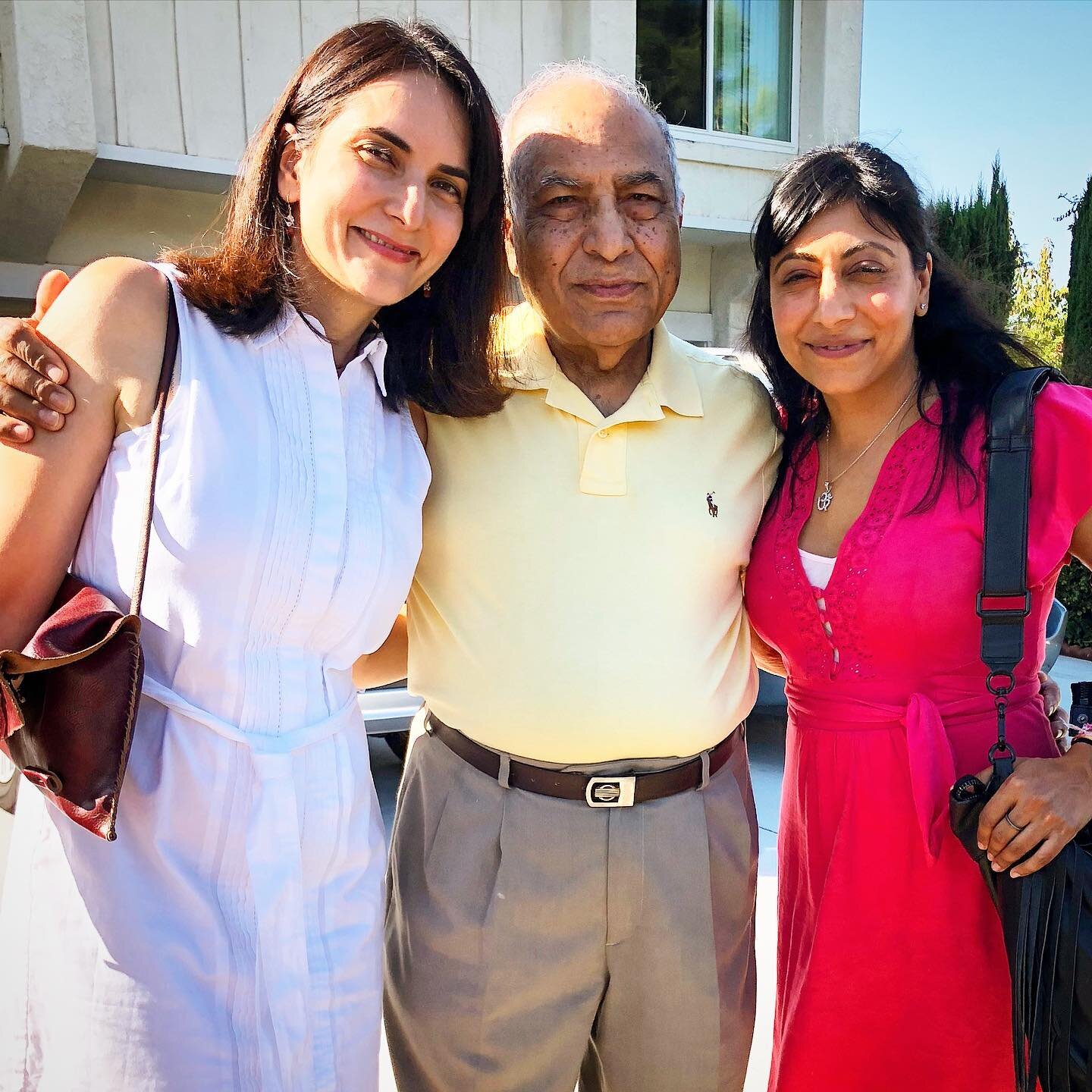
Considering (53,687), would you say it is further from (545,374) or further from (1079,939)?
(1079,939)

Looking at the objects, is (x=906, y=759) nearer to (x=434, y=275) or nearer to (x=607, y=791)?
(x=607, y=791)

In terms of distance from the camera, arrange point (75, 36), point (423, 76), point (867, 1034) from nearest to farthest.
Result: point (423, 76)
point (867, 1034)
point (75, 36)

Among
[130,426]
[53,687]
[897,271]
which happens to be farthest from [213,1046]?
[897,271]

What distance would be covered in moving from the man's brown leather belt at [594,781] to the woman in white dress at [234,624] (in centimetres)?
36

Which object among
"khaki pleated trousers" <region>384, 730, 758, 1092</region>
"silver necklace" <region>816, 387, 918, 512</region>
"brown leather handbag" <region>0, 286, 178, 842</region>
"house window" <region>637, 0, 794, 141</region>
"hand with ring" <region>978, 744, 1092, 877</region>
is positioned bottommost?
"khaki pleated trousers" <region>384, 730, 758, 1092</region>

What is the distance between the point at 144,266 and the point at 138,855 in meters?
0.84

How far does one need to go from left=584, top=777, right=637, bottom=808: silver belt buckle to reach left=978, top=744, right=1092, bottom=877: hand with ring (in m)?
0.62

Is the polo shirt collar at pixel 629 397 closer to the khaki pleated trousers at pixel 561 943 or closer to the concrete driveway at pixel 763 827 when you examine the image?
the khaki pleated trousers at pixel 561 943

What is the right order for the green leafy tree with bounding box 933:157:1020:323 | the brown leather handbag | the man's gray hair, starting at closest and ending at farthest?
1. the brown leather handbag
2. the man's gray hair
3. the green leafy tree with bounding box 933:157:1020:323

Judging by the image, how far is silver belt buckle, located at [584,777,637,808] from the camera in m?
1.98

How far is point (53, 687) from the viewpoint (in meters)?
1.34

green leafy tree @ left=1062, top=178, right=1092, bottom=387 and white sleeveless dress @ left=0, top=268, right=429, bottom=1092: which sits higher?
green leafy tree @ left=1062, top=178, right=1092, bottom=387

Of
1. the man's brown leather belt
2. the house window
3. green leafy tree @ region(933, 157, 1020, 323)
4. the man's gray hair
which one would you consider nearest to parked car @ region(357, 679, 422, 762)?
the man's brown leather belt

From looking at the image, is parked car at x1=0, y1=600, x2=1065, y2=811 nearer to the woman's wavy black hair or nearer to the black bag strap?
the woman's wavy black hair
